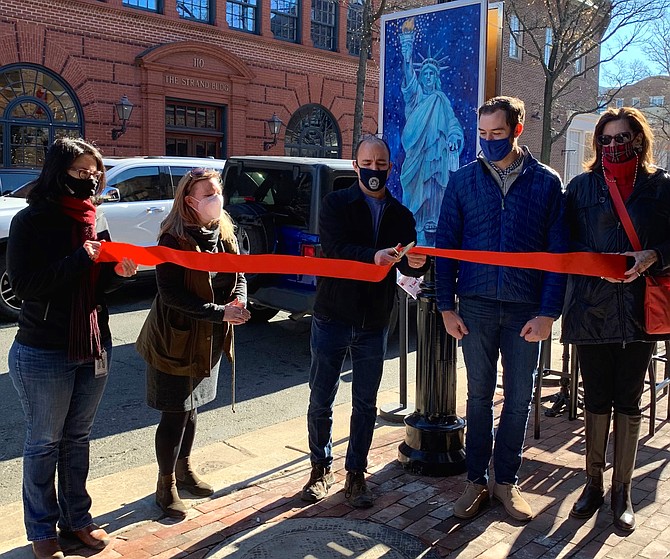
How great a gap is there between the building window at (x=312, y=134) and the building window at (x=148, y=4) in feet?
17.0

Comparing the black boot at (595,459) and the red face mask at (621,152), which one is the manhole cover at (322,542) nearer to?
the black boot at (595,459)

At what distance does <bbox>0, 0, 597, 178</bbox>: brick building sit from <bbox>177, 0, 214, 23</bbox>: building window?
0.03m

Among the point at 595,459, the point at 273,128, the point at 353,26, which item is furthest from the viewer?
the point at 353,26

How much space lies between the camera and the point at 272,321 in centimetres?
929

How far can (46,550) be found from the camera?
10.5 ft

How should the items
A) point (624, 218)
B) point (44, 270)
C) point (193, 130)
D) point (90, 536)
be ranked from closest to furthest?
point (44, 270) → point (90, 536) → point (624, 218) → point (193, 130)

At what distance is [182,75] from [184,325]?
1660 centimetres

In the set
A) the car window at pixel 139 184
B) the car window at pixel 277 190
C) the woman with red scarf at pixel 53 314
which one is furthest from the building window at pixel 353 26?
the woman with red scarf at pixel 53 314

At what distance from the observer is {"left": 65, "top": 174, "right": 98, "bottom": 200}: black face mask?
3.14m

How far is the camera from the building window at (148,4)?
18.0 meters

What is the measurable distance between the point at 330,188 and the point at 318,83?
1595 centimetres

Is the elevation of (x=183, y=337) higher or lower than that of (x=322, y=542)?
higher

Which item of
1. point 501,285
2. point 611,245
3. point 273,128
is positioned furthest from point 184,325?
point 273,128

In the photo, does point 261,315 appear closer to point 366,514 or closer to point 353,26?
point 366,514
